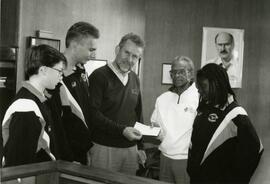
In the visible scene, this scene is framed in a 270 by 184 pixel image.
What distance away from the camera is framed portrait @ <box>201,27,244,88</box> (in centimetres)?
539

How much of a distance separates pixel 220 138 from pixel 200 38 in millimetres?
3462

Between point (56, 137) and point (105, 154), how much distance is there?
66cm

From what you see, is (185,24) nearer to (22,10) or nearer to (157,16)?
(157,16)

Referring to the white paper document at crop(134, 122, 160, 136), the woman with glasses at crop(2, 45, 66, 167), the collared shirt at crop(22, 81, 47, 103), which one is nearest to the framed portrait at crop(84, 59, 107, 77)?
the white paper document at crop(134, 122, 160, 136)

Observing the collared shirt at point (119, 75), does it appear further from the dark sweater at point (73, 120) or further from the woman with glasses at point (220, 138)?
the woman with glasses at point (220, 138)

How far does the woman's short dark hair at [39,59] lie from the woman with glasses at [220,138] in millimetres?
838

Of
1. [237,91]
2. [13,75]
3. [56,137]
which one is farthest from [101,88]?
[237,91]

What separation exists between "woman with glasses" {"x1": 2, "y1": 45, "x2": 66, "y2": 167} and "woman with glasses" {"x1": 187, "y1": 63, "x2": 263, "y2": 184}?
0.84 metres

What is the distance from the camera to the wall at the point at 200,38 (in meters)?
5.29

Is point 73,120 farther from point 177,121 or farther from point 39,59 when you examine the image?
point 177,121

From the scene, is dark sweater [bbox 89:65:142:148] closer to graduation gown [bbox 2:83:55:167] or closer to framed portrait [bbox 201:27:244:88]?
graduation gown [bbox 2:83:55:167]

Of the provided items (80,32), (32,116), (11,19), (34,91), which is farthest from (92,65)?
(32,116)

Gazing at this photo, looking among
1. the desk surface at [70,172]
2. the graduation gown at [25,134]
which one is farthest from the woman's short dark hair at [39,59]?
the desk surface at [70,172]

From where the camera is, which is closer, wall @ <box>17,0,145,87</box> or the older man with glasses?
the older man with glasses
